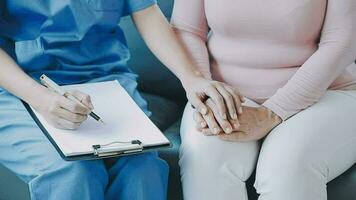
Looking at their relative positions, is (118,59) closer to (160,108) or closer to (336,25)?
(160,108)

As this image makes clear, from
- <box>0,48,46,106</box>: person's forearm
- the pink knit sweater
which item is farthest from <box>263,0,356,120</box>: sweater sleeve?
<box>0,48,46,106</box>: person's forearm

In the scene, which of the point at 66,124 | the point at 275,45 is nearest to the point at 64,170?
the point at 66,124

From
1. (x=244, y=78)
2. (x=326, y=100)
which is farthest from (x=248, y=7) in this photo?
(x=326, y=100)

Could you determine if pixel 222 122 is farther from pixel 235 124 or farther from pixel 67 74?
pixel 67 74

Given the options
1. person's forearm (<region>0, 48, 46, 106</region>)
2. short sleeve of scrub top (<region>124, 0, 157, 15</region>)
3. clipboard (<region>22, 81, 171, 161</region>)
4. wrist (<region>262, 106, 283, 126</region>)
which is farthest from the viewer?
short sleeve of scrub top (<region>124, 0, 157, 15</region>)

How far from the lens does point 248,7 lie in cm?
155

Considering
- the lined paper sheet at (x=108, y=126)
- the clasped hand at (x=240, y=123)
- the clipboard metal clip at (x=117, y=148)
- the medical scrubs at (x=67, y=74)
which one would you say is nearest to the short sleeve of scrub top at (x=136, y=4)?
the medical scrubs at (x=67, y=74)

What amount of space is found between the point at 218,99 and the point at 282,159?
194 mm

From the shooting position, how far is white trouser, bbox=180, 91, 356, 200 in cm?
137

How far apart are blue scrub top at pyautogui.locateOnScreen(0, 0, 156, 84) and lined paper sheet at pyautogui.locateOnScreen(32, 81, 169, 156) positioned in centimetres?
6

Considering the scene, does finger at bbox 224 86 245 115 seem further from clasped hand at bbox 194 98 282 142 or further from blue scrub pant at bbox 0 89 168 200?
blue scrub pant at bbox 0 89 168 200

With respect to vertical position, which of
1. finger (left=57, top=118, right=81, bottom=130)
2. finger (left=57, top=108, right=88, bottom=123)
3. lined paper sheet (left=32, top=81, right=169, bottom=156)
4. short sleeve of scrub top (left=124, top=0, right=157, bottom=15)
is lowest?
lined paper sheet (left=32, top=81, right=169, bottom=156)

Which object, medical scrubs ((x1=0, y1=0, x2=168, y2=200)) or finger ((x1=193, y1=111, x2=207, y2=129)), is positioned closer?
medical scrubs ((x1=0, y1=0, x2=168, y2=200))

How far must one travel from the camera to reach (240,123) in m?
1.45
